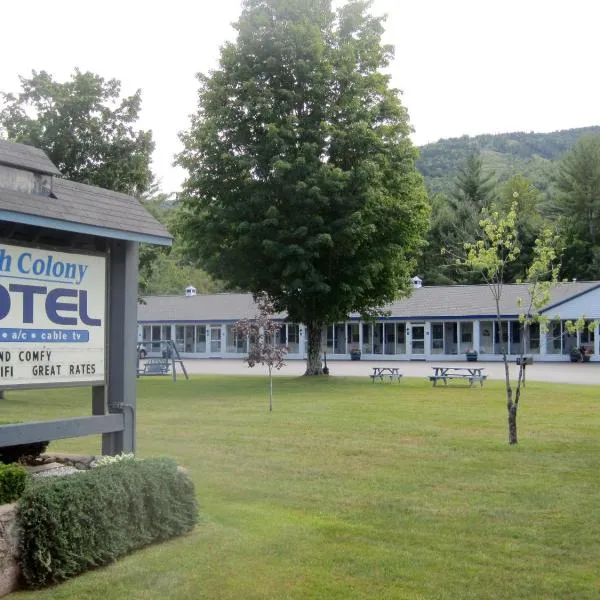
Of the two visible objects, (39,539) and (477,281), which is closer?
(39,539)

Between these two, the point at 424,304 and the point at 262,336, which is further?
the point at 424,304

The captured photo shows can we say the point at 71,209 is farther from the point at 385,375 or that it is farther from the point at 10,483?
the point at 385,375

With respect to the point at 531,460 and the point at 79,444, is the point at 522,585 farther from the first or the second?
the point at 79,444

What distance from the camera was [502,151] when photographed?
572 ft

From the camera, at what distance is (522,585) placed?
6.25 meters

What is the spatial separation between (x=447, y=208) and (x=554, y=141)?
321ft

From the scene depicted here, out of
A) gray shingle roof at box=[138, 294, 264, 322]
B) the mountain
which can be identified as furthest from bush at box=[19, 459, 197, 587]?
the mountain

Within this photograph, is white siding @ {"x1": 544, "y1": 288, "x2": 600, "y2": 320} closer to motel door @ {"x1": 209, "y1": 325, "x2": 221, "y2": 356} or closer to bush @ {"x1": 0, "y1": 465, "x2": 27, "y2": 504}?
motel door @ {"x1": 209, "y1": 325, "x2": 221, "y2": 356}

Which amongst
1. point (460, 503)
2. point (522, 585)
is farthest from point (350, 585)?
point (460, 503)

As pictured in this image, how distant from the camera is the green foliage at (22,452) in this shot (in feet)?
27.5

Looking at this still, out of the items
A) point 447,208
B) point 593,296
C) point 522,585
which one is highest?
point 447,208

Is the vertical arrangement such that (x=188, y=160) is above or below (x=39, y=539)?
above

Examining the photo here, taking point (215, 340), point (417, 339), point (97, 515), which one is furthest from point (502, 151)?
point (97, 515)

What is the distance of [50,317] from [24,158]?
1599 mm
